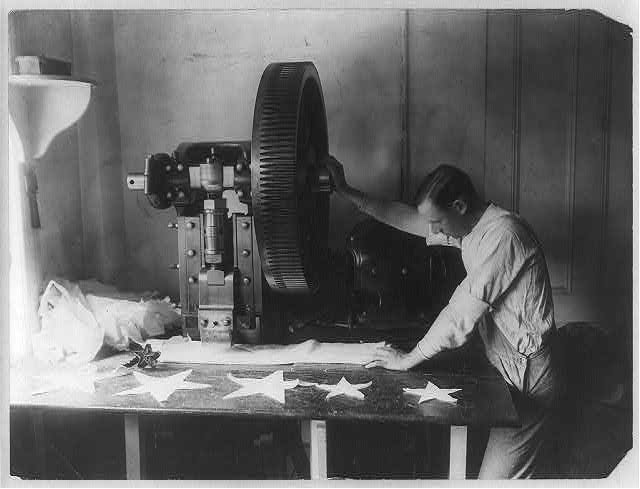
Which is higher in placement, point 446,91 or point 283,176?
point 446,91

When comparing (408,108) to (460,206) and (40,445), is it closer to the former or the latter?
(460,206)

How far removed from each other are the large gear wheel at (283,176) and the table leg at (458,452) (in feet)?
1.92

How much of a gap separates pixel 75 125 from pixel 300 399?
1.57m

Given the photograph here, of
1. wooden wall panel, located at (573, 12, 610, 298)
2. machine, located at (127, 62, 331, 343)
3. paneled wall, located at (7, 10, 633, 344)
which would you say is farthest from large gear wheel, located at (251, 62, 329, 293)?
wooden wall panel, located at (573, 12, 610, 298)

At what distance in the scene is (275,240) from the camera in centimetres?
181

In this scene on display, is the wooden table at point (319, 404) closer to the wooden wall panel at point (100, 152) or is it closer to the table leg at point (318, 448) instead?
the table leg at point (318, 448)

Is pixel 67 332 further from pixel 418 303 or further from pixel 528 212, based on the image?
pixel 528 212

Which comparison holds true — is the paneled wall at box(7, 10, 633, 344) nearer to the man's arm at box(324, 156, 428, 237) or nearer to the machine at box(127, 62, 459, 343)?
the man's arm at box(324, 156, 428, 237)

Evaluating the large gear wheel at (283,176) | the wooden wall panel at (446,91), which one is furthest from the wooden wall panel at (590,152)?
the large gear wheel at (283,176)

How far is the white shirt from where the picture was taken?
1.92m

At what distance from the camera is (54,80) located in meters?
2.16

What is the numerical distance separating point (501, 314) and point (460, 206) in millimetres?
354

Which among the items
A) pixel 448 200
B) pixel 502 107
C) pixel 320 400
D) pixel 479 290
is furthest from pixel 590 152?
pixel 320 400

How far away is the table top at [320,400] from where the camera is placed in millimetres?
1657
